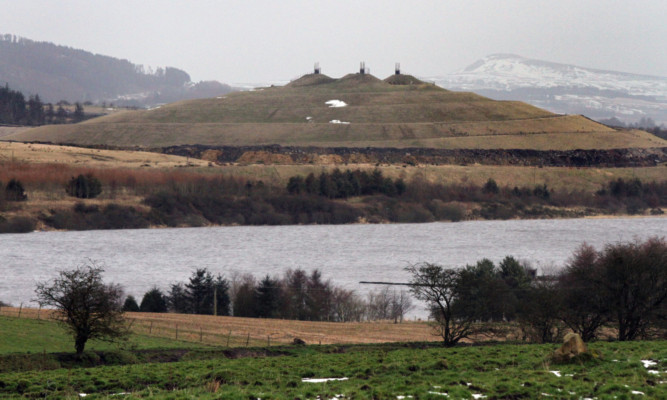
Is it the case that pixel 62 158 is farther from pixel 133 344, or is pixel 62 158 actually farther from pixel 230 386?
pixel 230 386

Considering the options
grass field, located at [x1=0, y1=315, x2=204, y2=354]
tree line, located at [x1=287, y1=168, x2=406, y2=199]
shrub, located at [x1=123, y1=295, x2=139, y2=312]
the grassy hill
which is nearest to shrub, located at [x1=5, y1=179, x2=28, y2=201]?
tree line, located at [x1=287, y1=168, x2=406, y2=199]

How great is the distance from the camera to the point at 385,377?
17.3 m

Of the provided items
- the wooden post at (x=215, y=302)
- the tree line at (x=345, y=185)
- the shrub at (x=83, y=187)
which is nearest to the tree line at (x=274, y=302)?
the wooden post at (x=215, y=302)

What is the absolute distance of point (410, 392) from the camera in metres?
15.0

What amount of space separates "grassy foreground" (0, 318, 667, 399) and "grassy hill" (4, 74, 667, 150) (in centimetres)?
10742

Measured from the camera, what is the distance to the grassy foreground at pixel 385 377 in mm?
14836

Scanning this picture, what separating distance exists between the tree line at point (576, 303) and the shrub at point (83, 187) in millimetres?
62771

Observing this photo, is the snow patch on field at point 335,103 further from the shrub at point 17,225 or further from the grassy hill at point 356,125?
the shrub at point 17,225

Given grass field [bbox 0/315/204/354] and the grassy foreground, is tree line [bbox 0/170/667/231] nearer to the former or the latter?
grass field [bbox 0/315/204/354]

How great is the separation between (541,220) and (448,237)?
22.8 metres

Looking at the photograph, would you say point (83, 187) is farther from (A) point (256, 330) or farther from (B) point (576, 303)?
(B) point (576, 303)

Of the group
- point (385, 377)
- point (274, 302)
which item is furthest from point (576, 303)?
point (274, 302)

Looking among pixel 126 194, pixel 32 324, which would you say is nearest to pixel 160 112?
pixel 126 194

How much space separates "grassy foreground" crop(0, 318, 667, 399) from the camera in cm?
1484
